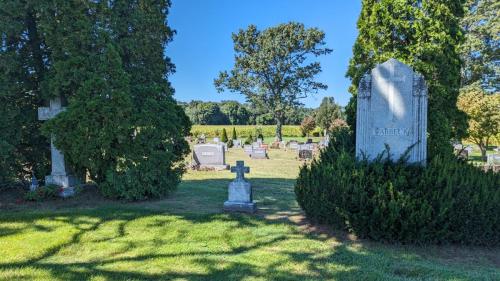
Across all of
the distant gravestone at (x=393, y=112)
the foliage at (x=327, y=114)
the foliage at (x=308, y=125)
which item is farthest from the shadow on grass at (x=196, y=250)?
the foliage at (x=327, y=114)

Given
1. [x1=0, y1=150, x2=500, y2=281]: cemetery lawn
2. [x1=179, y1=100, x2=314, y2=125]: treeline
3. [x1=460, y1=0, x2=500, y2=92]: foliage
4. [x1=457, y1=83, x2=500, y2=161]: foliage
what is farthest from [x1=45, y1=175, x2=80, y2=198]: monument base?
[x1=179, y1=100, x2=314, y2=125]: treeline

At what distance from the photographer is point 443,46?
6.75 metres

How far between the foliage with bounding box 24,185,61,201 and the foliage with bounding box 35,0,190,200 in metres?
0.70

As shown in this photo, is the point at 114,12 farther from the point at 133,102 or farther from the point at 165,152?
the point at 165,152

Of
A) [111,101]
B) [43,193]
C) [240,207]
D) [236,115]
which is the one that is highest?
[236,115]

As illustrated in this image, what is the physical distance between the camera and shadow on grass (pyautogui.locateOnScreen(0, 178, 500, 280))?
3.82 m

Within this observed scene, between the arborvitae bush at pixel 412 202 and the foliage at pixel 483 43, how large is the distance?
93.0 ft

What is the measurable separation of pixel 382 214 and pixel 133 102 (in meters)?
5.34

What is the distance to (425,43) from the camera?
6797mm

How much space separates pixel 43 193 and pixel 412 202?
6908 millimetres

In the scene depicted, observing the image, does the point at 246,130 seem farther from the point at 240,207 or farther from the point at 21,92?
the point at 240,207

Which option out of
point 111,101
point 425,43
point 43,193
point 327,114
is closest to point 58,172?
point 43,193

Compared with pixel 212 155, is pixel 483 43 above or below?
above

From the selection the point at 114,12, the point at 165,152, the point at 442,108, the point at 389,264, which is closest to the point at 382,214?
the point at 389,264
